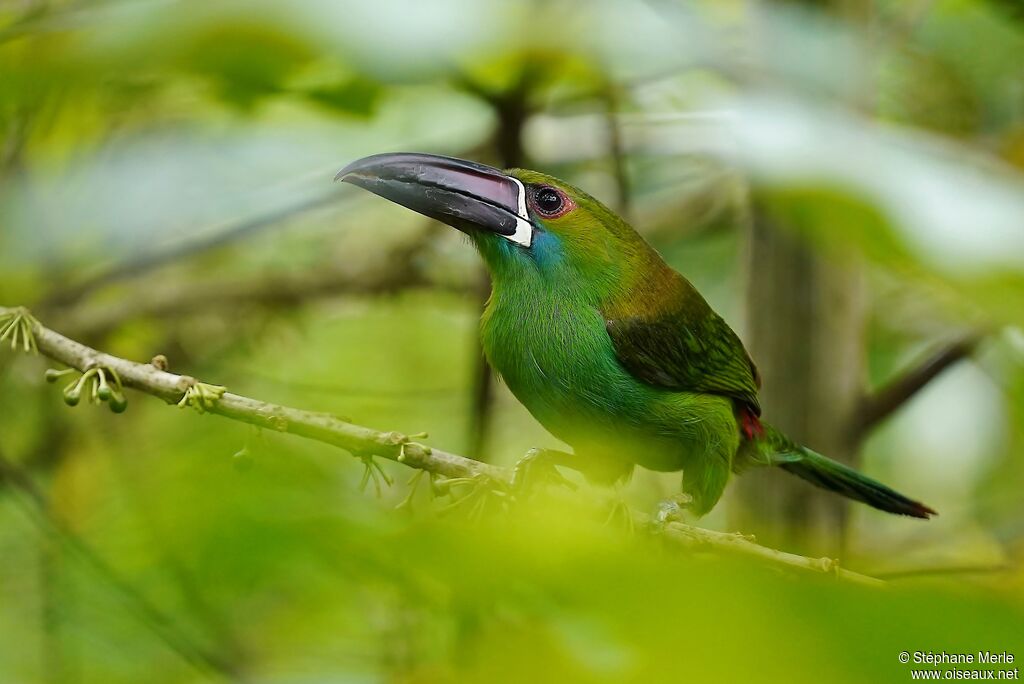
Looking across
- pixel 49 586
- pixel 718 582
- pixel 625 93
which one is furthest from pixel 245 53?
pixel 625 93

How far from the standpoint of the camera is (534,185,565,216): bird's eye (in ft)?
9.48

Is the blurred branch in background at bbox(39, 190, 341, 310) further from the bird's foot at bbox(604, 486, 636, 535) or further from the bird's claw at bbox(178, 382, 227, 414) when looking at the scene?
the bird's claw at bbox(178, 382, 227, 414)

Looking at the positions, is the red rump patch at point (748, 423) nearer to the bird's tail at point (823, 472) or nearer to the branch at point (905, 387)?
the bird's tail at point (823, 472)

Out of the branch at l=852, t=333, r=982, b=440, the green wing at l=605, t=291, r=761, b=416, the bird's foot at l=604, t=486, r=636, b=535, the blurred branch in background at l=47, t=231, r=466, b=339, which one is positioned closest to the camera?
the bird's foot at l=604, t=486, r=636, b=535

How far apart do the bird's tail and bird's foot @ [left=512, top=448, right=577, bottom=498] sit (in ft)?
2.47

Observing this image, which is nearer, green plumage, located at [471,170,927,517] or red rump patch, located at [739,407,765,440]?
green plumage, located at [471,170,927,517]

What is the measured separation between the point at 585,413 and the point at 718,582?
191cm

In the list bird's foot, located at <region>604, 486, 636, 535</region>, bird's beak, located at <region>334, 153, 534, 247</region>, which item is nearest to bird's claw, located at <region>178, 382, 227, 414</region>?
bird's beak, located at <region>334, 153, 534, 247</region>

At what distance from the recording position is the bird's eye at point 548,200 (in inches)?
114

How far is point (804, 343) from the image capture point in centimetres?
349

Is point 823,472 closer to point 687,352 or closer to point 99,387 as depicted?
point 687,352

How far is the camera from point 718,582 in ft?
2.48

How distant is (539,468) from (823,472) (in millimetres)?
1268

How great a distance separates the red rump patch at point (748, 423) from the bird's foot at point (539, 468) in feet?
2.16
